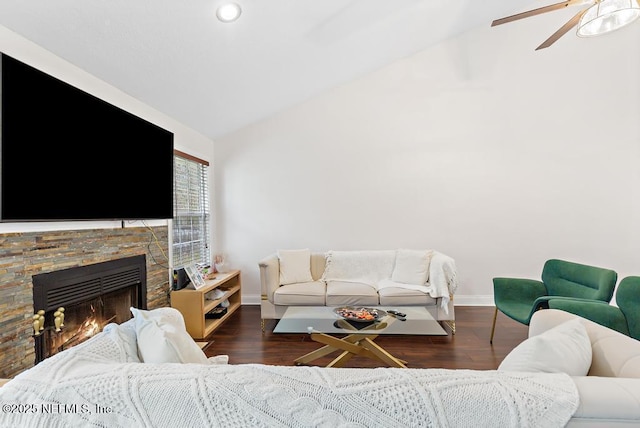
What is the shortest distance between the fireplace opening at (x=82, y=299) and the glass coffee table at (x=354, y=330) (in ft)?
4.23

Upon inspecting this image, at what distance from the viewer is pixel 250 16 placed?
91.4 inches

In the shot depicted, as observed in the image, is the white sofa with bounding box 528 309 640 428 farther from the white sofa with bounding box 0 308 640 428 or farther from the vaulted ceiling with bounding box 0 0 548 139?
the vaulted ceiling with bounding box 0 0 548 139

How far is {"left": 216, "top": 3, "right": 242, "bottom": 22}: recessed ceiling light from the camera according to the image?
2.15 metres

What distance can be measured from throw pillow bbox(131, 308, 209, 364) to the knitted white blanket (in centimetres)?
18

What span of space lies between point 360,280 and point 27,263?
292cm

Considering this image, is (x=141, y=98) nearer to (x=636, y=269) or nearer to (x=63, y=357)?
(x=63, y=357)

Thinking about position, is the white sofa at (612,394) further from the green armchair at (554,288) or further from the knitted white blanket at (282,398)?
the green armchair at (554,288)

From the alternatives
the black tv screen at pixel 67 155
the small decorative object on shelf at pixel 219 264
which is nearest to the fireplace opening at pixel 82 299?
the black tv screen at pixel 67 155

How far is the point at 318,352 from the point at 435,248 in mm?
2355

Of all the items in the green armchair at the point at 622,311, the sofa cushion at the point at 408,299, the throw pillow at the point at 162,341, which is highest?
the throw pillow at the point at 162,341

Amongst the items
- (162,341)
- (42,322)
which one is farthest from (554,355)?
(42,322)

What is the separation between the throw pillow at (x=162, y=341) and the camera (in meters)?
1.18

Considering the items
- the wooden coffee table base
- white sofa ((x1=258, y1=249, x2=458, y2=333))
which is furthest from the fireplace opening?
the wooden coffee table base

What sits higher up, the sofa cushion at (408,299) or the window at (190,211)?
the window at (190,211)
